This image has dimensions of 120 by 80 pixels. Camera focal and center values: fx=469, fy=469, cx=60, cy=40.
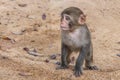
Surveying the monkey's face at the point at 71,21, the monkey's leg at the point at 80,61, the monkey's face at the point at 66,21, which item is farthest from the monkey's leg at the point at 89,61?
the monkey's face at the point at 66,21

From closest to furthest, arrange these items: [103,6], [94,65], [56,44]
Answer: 1. [94,65]
2. [56,44]
3. [103,6]

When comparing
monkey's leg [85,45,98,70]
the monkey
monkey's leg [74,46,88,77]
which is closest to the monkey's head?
the monkey

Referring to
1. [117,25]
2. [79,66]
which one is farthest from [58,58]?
[117,25]

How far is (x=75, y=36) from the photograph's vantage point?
7.08m

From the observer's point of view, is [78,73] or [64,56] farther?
[64,56]

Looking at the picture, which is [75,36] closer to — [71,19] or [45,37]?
[71,19]

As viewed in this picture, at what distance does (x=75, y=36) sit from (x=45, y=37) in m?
2.66

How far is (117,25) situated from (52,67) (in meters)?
3.78

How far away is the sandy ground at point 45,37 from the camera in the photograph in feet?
22.2

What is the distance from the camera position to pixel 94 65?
25.5 ft

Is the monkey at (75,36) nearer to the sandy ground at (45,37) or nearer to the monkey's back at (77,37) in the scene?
the monkey's back at (77,37)

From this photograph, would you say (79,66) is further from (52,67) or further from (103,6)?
(103,6)

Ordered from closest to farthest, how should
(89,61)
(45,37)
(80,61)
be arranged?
(80,61) < (89,61) < (45,37)

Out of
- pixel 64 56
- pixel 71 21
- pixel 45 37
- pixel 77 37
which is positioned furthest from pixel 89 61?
pixel 45 37
